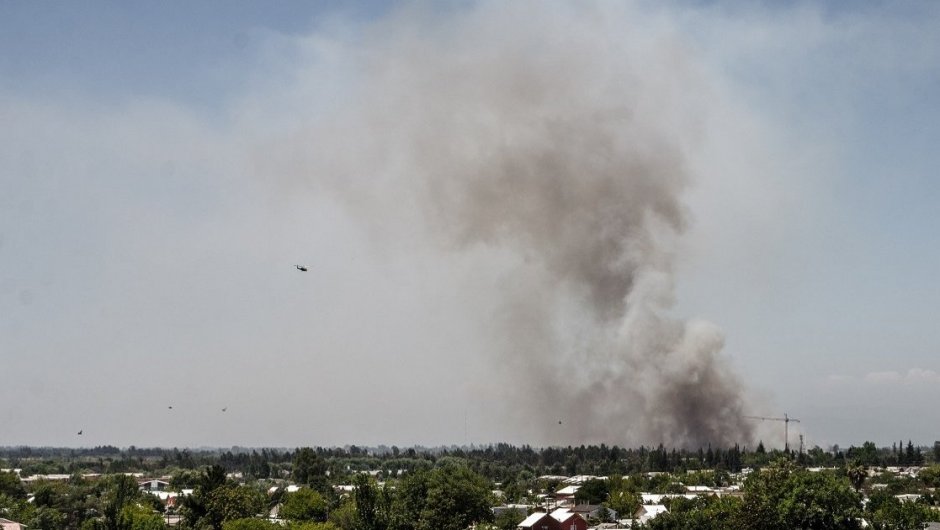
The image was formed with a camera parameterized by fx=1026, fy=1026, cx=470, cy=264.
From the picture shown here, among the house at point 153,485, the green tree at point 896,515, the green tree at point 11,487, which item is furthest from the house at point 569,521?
the house at point 153,485

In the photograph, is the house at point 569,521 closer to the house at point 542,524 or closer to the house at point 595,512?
the house at point 542,524

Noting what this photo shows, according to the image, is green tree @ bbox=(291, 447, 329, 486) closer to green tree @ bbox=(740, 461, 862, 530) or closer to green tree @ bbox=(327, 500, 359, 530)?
green tree @ bbox=(327, 500, 359, 530)

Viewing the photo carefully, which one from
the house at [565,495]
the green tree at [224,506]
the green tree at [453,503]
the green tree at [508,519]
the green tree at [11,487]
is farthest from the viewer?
the green tree at [11,487]

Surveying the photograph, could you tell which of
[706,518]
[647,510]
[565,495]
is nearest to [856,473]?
[647,510]

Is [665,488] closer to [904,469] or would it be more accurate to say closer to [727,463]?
[727,463]

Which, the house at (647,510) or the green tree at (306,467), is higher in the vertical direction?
the green tree at (306,467)

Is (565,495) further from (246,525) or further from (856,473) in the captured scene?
(246,525)

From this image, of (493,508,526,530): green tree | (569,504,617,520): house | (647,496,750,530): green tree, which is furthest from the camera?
(569,504,617,520): house

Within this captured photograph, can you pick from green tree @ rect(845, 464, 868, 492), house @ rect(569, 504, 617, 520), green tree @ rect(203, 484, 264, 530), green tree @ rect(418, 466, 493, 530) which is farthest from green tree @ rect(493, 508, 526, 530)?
green tree @ rect(845, 464, 868, 492)

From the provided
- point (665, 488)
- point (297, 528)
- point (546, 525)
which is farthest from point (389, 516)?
point (665, 488)
